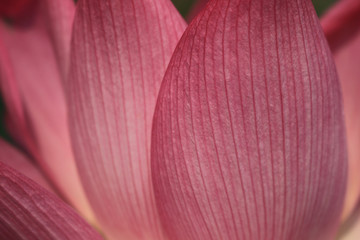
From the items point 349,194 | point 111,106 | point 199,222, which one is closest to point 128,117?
point 111,106

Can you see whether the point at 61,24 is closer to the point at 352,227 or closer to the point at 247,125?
the point at 247,125

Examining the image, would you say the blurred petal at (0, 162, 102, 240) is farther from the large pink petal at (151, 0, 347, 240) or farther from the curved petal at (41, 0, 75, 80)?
the curved petal at (41, 0, 75, 80)

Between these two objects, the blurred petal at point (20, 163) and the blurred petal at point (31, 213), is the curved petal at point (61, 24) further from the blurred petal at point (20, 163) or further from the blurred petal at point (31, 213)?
the blurred petal at point (31, 213)

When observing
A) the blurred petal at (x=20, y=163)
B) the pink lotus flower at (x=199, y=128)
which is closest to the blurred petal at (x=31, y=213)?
the pink lotus flower at (x=199, y=128)

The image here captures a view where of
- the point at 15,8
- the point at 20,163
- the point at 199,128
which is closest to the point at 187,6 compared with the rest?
the point at 15,8

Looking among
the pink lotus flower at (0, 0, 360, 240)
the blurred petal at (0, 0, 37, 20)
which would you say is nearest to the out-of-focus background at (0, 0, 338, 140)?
the blurred petal at (0, 0, 37, 20)

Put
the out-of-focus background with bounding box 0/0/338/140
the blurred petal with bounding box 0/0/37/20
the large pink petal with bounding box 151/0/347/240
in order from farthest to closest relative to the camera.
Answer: the out-of-focus background with bounding box 0/0/338/140, the blurred petal with bounding box 0/0/37/20, the large pink petal with bounding box 151/0/347/240
